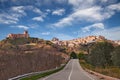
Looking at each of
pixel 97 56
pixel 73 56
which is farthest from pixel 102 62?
pixel 73 56

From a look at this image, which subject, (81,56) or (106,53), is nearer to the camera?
(106,53)

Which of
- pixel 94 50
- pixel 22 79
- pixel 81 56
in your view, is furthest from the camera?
pixel 81 56

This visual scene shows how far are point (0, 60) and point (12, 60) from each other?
3833mm

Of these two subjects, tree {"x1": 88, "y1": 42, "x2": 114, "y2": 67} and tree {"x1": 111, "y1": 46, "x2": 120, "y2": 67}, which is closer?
tree {"x1": 111, "y1": 46, "x2": 120, "y2": 67}

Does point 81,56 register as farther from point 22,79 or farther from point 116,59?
point 22,79

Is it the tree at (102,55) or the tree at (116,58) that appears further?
the tree at (102,55)

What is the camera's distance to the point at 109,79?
25500mm

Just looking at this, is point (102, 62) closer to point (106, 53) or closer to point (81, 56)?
point (106, 53)

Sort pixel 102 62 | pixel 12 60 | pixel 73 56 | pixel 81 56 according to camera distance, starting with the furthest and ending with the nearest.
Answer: pixel 73 56 → pixel 81 56 → pixel 102 62 → pixel 12 60

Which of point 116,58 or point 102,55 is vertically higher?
point 102,55

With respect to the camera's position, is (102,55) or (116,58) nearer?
(116,58)

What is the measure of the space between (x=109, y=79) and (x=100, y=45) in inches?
3253

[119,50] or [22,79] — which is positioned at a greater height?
[119,50]

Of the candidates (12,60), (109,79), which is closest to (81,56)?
(12,60)
